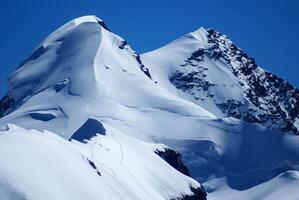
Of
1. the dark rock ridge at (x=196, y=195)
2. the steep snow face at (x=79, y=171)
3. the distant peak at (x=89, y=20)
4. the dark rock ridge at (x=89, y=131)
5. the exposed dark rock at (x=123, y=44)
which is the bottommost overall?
the dark rock ridge at (x=196, y=195)

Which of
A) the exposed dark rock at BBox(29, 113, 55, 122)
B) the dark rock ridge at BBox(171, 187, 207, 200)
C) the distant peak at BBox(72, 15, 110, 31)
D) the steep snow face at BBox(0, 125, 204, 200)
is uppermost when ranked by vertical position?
the distant peak at BBox(72, 15, 110, 31)

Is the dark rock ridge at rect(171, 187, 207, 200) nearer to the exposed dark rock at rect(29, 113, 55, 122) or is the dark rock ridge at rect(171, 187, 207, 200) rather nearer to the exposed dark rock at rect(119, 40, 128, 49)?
the exposed dark rock at rect(29, 113, 55, 122)

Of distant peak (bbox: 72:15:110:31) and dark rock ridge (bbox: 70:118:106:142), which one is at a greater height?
distant peak (bbox: 72:15:110:31)

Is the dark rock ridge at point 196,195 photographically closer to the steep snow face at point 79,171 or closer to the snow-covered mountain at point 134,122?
the snow-covered mountain at point 134,122

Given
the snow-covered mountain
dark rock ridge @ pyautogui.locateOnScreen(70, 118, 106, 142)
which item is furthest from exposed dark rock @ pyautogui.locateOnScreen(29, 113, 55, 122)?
dark rock ridge @ pyautogui.locateOnScreen(70, 118, 106, 142)

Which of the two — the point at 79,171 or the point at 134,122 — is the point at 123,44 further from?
the point at 79,171

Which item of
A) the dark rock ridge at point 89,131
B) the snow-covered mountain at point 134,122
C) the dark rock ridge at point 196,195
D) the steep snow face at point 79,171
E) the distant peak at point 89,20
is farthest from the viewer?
the distant peak at point 89,20

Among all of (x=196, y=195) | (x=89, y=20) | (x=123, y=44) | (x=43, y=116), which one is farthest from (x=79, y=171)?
(x=89, y=20)

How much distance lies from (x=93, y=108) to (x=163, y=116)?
1841cm

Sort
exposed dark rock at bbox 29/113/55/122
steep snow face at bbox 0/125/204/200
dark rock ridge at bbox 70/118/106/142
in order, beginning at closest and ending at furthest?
steep snow face at bbox 0/125/204/200
dark rock ridge at bbox 70/118/106/142
exposed dark rock at bbox 29/113/55/122

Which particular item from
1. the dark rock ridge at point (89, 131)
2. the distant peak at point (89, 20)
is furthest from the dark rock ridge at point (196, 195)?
the distant peak at point (89, 20)

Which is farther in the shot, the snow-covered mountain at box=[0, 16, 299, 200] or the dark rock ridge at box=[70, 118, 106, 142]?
the dark rock ridge at box=[70, 118, 106, 142]

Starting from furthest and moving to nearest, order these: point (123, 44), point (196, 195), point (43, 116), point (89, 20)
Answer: point (89, 20) < point (123, 44) < point (43, 116) < point (196, 195)

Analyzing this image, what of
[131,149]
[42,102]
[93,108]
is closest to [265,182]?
[93,108]
